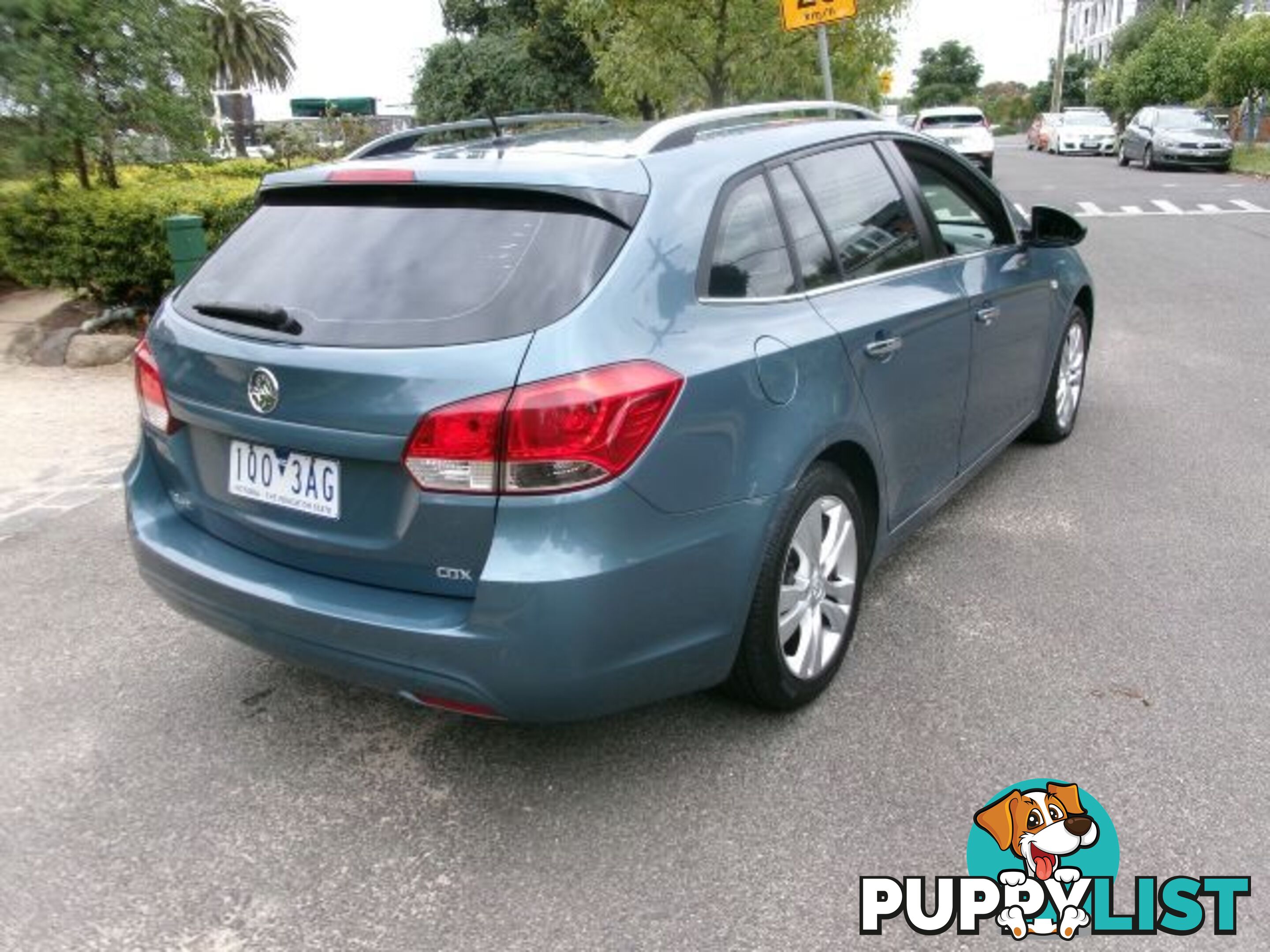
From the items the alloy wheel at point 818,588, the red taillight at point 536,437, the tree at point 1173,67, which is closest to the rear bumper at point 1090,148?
the tree at point 1173,67

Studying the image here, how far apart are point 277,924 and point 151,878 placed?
379mm

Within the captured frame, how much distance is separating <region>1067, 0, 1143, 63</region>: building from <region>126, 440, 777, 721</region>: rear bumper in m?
86.3

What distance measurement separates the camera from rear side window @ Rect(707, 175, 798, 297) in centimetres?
283

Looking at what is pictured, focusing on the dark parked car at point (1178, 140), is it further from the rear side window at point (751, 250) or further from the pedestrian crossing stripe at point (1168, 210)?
the rear side window at point (751, 250)

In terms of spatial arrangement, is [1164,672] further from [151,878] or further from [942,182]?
[151,878]

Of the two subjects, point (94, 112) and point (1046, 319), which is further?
point (94, 112)

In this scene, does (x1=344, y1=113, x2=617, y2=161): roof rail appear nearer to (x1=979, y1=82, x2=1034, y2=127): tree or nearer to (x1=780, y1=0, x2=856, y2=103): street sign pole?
(x1=780, y1=0, x2=856, y2=103): street sign pole

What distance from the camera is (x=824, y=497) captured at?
3.08m

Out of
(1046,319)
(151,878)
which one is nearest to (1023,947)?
(151,878)

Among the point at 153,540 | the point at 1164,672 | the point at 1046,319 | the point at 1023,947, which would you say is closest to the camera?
the point at 1023,947

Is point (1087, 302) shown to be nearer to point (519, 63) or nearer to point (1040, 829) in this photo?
point (1040, 829)

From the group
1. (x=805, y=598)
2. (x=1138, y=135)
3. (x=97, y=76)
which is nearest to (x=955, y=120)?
(x=1138, y=135)

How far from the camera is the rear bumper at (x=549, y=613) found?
7.87 feet

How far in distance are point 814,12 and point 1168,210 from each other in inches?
403
